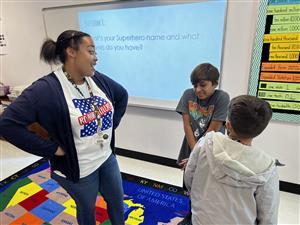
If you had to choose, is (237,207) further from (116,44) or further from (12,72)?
(12,72)

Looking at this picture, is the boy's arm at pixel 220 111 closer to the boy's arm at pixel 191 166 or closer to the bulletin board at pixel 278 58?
the boy's arm at pixel 191 166

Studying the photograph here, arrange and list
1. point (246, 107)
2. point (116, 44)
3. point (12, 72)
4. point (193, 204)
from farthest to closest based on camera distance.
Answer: point (12, 72) → point (116, 44) → point (193, 204) → point (246, 107)

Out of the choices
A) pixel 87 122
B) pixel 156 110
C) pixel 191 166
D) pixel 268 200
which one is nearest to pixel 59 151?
pixel 87 122

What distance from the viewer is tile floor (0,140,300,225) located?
1.87 metres

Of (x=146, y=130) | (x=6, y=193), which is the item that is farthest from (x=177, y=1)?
(x=6, y=193)

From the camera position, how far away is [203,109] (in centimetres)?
144

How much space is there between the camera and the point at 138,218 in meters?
1.79

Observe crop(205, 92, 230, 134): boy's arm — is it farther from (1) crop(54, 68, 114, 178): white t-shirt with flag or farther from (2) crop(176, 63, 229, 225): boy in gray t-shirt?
(1) crop(54, 68, 114, 178): white t-shirt with flag

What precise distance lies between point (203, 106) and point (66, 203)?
1448 millimetres

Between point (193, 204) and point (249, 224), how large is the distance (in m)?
0.23

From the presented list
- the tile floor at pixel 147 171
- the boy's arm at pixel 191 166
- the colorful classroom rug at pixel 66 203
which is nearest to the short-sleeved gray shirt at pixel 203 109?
the boy's arm at pixel 191 166

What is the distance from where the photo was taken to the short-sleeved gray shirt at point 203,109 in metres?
1.36

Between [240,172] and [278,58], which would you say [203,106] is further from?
[278,58]

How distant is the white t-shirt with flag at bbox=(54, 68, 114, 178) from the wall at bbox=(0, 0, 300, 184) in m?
1.28
